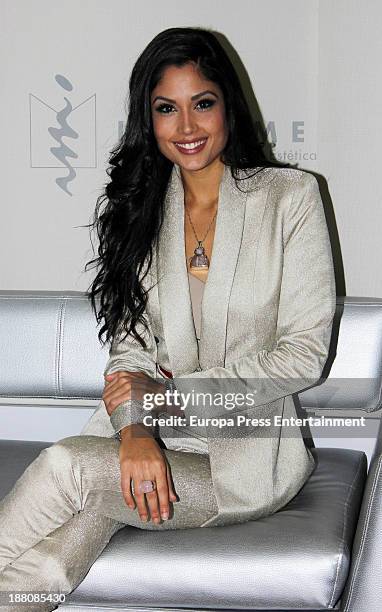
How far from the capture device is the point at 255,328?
1873 mm

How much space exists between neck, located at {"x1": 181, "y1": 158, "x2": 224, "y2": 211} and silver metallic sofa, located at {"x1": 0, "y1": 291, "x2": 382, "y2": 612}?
460 mm

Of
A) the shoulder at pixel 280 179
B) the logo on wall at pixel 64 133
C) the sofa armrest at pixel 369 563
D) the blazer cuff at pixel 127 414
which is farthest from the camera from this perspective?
the logo on wall at pixel 64 133

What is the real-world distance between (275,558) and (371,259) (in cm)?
106

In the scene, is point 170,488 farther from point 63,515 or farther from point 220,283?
point 220,283

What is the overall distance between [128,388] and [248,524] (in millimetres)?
347

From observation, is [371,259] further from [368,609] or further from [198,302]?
[368,609]

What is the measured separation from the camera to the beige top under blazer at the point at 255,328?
1.79 m

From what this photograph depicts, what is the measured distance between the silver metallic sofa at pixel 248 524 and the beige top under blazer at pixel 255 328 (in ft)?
0.32

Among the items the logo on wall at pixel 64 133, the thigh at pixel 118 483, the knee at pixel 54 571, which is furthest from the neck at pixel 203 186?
the knee at pixel 54 571

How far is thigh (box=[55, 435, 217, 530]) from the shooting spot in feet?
5.44

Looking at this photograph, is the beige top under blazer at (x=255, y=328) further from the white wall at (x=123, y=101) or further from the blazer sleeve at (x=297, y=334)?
the white wall at (x=123, y=101)

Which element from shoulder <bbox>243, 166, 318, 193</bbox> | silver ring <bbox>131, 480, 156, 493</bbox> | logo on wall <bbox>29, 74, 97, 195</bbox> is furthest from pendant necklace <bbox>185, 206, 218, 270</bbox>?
logo on wall <bbox>29, 74, 97, 195</bbox>

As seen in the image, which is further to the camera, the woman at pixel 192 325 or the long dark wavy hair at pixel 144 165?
the long dark wavy hair at pixel 144 165

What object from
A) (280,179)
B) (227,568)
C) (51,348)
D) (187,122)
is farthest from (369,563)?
(51,348)
